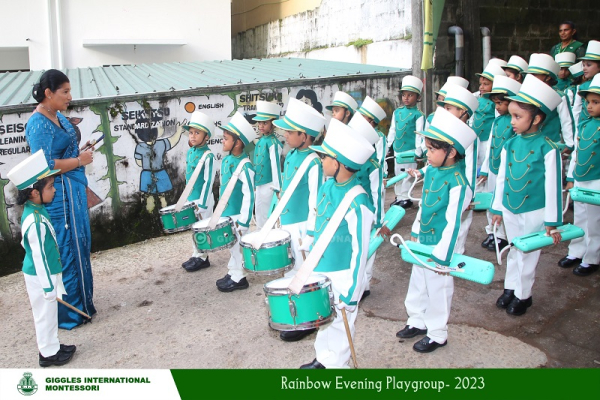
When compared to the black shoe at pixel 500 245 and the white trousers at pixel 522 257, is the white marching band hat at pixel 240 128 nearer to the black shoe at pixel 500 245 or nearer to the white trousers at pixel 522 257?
the white trousers at pixel 522 257

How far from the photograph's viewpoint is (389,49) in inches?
430

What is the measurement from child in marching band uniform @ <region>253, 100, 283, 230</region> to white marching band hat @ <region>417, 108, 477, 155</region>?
7.88 feet

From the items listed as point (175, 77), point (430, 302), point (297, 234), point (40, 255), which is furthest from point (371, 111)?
point (175, 77)

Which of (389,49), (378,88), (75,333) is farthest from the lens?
(389,49)

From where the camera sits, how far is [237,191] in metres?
5.96

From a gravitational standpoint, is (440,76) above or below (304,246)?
above

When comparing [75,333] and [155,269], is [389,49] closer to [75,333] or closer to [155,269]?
[155,269]

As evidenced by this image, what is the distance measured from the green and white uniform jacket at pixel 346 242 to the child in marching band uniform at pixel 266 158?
228 cm

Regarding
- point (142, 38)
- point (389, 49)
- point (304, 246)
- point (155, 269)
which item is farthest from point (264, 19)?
point (304, 246)

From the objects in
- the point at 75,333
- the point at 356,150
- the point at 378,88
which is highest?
the point at 378,88

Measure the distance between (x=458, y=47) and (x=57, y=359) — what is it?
27.1 ft

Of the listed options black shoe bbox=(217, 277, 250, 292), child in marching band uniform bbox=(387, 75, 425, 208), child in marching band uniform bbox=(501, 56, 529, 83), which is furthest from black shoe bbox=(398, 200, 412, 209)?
black shoe bbox=(217, 277, 250, 292)

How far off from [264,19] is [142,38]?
4603 millimetres

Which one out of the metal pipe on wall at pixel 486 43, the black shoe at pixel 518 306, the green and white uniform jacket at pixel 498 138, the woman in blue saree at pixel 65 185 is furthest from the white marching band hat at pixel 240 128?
the metal pipe on wall at pixel 486 43
